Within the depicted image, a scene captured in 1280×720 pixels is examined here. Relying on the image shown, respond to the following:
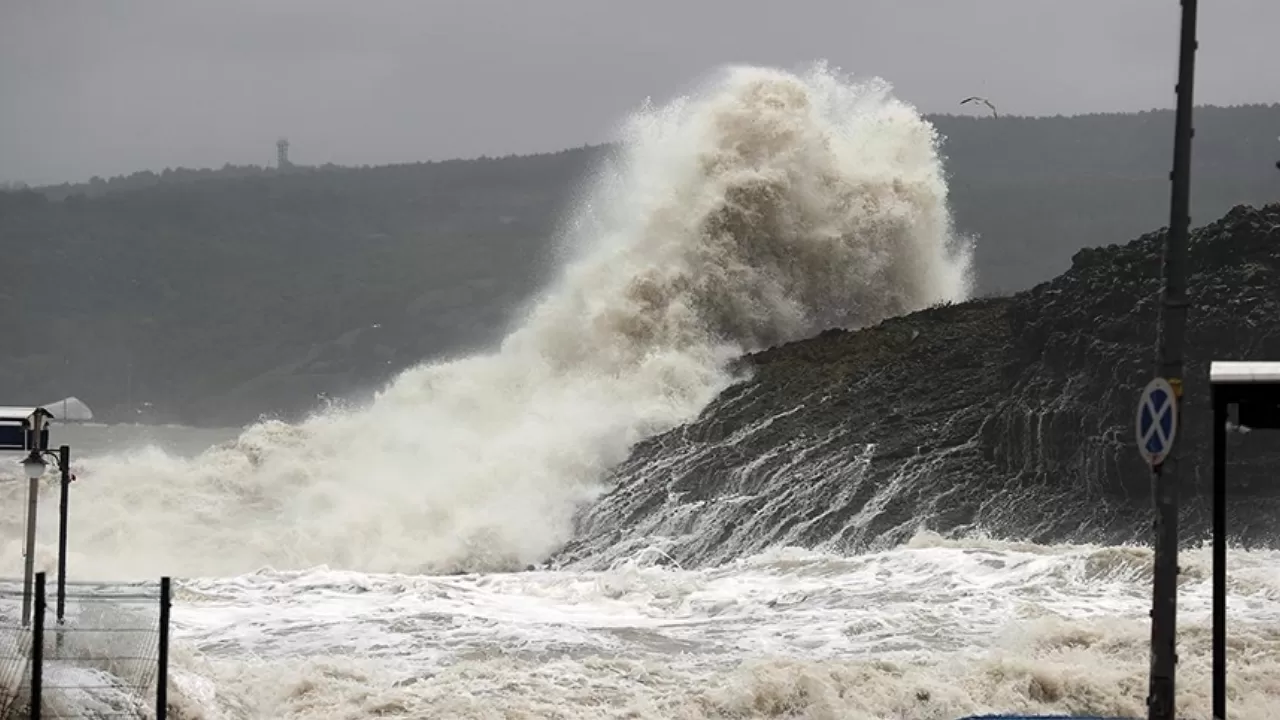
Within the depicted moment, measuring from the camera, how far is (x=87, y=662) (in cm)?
1299

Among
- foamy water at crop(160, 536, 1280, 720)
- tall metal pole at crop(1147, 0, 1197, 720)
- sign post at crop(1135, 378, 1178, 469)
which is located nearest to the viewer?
sign post at crop(1135, 378, 1178, 469)

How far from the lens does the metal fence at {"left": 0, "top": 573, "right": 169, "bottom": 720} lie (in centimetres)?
1180

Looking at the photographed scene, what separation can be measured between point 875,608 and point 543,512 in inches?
392

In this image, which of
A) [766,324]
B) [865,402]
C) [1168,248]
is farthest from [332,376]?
[1168,248]

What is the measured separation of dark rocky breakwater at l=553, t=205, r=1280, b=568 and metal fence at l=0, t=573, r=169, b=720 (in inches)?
484

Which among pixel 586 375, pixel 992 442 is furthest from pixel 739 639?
pixel 586 375

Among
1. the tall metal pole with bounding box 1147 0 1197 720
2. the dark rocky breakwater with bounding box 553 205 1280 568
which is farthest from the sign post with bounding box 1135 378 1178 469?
the dark rocky breakwater with bounding box 553 205 1280 568

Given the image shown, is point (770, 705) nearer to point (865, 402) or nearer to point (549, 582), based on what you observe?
point (549, 582)

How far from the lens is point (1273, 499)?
2434 cm

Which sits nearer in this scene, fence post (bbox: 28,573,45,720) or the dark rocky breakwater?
fence post (bbox: 28,573,45,720)

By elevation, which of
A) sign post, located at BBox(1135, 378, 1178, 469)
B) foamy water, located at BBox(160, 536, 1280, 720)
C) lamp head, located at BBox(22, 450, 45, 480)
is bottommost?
foamy water, located at BBox(160, 536, 1280, 720)

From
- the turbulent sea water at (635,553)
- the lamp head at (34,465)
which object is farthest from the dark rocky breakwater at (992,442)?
the lamp head at (34,465)

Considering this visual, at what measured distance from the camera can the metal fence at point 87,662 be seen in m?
11.8

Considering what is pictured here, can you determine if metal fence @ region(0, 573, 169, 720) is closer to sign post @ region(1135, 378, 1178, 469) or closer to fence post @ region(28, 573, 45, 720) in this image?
fence post @ region(28, 573, 45, 720)
